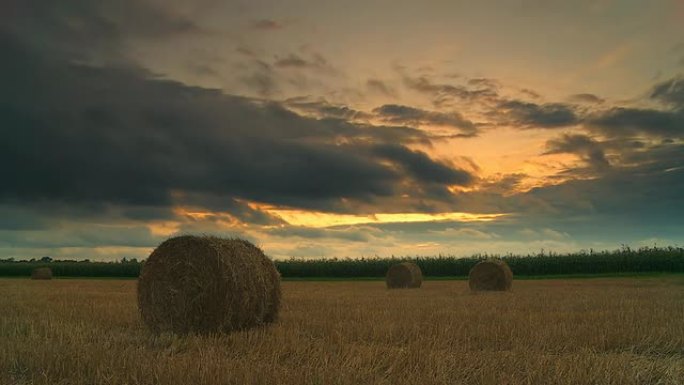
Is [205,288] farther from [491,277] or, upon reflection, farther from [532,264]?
[532,264]

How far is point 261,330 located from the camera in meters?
10.8

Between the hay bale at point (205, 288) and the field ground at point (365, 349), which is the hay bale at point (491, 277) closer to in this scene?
the field ground at point (365, 349)

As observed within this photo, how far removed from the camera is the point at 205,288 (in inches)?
451

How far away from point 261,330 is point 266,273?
1.90m

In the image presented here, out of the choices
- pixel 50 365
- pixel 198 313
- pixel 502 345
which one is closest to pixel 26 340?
pixel 50 365

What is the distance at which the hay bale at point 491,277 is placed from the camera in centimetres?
2609

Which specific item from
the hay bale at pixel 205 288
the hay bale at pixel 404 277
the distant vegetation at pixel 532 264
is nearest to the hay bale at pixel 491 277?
the hay bale at pixel 404 277

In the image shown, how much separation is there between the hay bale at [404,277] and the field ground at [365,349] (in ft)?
54.8

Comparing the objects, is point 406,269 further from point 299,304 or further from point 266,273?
point 266,273

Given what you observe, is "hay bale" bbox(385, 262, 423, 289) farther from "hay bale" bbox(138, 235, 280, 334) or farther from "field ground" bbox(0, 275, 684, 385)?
"hay bale" bbox(138, 235, 280, 334)

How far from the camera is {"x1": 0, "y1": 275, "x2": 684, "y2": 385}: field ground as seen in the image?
21.8ft

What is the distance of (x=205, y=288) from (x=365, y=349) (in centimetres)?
433

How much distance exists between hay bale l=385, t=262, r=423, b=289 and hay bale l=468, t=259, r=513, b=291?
14.2ft

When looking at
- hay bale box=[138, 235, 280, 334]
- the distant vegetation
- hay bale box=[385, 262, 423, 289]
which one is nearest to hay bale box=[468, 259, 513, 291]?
hay bale box=[385, 262, 423, 289]
